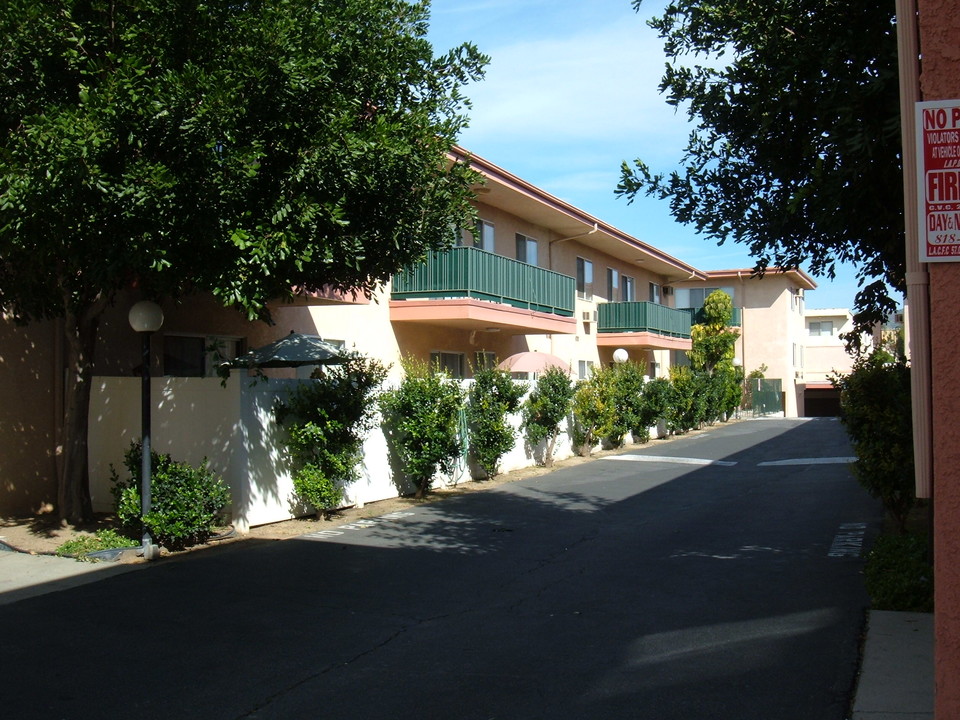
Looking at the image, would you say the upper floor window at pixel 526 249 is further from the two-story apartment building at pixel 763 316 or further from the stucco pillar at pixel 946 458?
the stucco pillar at pixel 946 458

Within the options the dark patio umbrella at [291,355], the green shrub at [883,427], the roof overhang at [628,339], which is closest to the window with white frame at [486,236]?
the roof overhang at [628,339]

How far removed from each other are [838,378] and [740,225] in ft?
11.3

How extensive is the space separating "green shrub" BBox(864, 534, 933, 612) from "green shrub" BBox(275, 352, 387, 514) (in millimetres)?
6578

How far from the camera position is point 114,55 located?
27.6 feet


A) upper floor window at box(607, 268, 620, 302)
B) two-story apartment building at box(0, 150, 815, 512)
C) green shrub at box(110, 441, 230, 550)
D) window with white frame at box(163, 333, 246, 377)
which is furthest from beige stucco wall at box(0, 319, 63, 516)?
upper floor window at box(607, 268, 620, 302)

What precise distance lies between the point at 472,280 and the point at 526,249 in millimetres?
6050

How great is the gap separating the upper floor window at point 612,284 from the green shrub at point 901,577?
75.0ft

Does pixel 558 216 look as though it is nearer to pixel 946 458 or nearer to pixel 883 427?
pixel 883 427

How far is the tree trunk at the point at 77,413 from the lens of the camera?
1084 cm

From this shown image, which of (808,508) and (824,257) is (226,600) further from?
(808,508)

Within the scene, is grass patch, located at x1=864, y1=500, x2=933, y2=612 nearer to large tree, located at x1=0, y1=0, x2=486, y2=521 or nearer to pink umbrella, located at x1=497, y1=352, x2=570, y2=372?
large tree, located at x1=0, y1=0, x2=486, y2=521

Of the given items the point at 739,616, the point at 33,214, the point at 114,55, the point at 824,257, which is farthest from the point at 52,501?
the point at 824,257

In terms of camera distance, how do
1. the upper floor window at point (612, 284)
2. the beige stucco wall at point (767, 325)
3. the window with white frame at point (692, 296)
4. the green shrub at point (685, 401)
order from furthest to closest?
1. the beige stucco wall at point (767, 325)
2. the window with white frame at point (692, 296)
3. the upper floor window at point (612, 284)
4. the green shrub at point (685, 401)

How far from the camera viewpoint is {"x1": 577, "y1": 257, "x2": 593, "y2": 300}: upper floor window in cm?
2823
